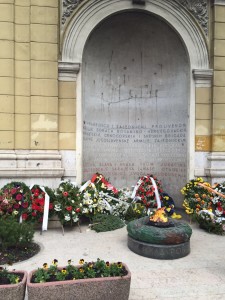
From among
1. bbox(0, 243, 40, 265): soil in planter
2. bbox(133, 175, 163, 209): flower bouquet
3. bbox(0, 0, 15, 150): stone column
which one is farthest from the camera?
bbox(133, 175, 163, 209): flower bouquet

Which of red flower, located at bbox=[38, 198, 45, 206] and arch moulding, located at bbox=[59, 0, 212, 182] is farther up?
arch moulding, located at bbox=[59, 0, 212, 182]

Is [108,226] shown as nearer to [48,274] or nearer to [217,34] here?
[48,274]

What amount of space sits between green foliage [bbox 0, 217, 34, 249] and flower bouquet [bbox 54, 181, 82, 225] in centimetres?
147

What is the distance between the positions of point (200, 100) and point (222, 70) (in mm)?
1027

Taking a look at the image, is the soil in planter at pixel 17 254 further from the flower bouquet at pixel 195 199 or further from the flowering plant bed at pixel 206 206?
the flower bouquet at pixel 195 199

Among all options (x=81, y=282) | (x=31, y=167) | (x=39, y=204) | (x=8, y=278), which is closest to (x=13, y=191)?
(x=39, y=204)

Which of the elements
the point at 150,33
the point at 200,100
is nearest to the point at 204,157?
the point at 200,100

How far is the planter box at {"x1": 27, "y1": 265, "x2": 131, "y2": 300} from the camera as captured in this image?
149 inches

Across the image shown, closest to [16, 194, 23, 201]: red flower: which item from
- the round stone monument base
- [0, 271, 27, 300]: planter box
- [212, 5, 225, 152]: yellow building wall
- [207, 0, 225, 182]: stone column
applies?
the round stone monument base

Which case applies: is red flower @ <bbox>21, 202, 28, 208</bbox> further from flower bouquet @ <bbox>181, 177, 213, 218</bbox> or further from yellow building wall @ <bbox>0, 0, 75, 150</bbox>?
flower bouquet @ <bbox>181, 177, 213, 218</bbox>

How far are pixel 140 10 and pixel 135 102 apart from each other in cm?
280

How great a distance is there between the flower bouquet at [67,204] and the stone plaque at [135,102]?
81.8 inches

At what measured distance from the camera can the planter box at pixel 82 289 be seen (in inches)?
149

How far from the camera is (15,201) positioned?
7469 millimetres
